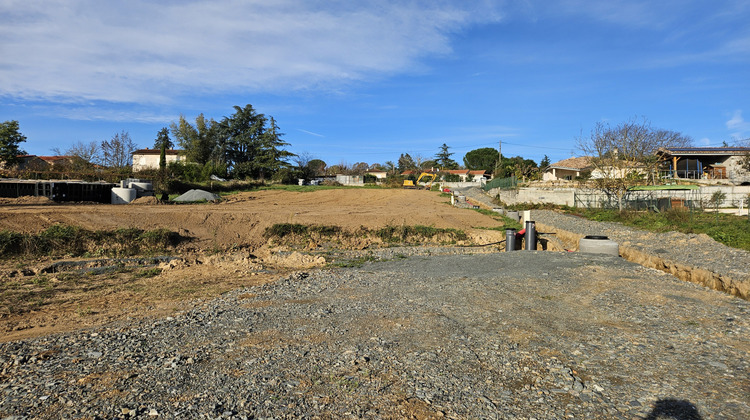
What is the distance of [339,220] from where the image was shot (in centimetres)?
2097

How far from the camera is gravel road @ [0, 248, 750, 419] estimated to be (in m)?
4.19

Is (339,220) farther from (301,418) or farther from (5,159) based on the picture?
(5,159)

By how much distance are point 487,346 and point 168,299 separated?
22.0 ft

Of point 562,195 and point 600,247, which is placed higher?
point 562,195

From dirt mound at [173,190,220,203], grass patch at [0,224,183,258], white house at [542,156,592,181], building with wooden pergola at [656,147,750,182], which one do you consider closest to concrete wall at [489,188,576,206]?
building with wooden pergola at [656,147,750,182]

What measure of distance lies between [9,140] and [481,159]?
8170 cm

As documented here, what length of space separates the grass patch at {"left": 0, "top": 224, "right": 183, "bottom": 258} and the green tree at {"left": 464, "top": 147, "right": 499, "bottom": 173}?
8310cm

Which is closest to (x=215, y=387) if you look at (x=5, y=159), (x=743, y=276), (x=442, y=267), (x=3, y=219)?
(x=442, y=267)

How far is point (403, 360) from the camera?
5309 mm

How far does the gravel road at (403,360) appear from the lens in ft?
13.8

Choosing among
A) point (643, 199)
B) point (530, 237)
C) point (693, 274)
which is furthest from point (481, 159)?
point (693, 274)

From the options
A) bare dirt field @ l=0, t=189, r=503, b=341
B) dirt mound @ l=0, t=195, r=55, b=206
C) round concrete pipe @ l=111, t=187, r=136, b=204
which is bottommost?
bare dirt field @ l=0, t=189, r=503, b=341

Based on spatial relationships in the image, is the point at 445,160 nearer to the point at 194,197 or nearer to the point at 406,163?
the point at 406,163

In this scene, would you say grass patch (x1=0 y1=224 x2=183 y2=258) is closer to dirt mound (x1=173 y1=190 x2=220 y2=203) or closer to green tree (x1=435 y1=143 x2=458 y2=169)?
dirt mound (x1=173 y1=190 x2=220 y2=203)
